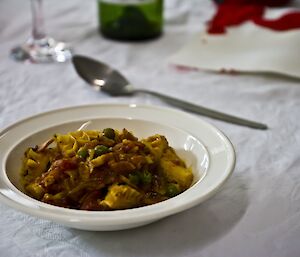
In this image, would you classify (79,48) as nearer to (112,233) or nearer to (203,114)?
(203,114)

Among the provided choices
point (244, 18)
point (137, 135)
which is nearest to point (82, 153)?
point (137, 135)

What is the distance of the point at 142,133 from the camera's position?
2.27ft

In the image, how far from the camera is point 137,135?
0.69m

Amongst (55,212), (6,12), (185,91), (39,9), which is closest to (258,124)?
→ (185,91)

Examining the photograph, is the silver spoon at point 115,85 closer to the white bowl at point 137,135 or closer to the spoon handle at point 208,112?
the spoon handle at point 208,112

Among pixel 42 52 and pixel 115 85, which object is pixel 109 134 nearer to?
pixel 115 85

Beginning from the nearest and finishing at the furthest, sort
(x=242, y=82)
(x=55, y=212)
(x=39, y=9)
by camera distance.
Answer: (x=55, y=212) → (x=242, y=82) → (x=39, y=9)

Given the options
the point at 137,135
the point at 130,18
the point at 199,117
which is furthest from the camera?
the point at 130,18

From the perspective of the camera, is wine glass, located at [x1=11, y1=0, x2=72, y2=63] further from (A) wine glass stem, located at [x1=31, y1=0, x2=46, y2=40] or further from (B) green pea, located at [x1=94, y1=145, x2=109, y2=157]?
(B) green pea, located at [x1=94, y1=145, x2=109, y2=157]

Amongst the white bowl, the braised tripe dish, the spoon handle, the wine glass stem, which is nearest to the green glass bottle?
the wine glass stem

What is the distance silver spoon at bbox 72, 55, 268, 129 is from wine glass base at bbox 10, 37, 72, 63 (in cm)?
10

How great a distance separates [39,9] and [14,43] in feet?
0.35

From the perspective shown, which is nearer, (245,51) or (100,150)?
(100,150)

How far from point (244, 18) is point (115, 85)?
0.36m
